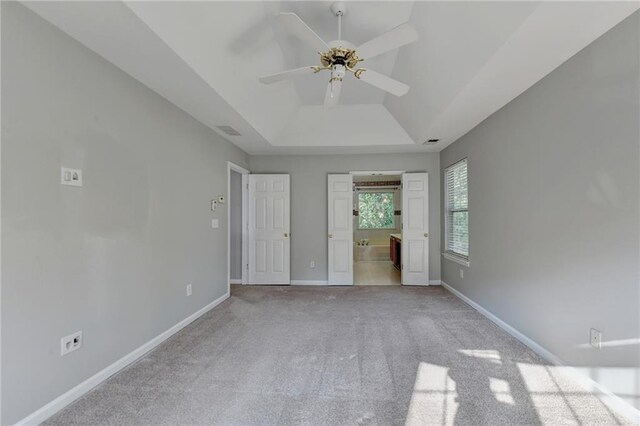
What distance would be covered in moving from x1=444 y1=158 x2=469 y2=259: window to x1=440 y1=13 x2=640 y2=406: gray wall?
0.95 metres

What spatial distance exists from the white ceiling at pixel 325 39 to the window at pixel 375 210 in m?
6.31

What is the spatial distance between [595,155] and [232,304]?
162 inches

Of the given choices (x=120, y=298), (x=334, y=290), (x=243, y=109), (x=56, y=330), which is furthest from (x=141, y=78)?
(x=334, y=290)

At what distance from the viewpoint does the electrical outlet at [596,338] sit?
6.53ft

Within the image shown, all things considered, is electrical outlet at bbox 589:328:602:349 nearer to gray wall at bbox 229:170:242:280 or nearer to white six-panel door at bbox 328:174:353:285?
white six-panel door at bbox 328:174:353:285

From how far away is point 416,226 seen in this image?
16.9ft

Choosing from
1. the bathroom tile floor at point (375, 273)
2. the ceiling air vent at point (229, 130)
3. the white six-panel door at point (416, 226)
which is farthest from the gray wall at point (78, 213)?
the white six-panel door at point (416, 226)

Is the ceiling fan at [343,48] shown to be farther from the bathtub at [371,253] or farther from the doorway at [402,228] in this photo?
the bathtub at [371,253]

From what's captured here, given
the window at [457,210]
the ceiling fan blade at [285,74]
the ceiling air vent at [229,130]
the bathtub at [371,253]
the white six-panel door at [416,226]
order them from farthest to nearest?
the bathtub at [371,253]
the white six-panel door at [416,226]
the window at [457,210]
the ceiling air vent at [229,130]
the ceiling fan blade at [285,74]

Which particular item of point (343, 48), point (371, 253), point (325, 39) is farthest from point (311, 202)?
point (371, 253)

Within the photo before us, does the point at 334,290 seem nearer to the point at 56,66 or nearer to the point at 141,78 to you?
the point at 141,78

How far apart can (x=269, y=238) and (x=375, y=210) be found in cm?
604

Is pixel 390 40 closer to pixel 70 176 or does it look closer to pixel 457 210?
pixel 70 176

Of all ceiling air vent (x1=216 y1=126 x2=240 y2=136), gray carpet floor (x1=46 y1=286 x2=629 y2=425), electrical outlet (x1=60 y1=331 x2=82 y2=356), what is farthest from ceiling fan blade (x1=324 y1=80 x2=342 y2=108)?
electrical outlet (x1=60 y1=331 x2=82 y2=356)
